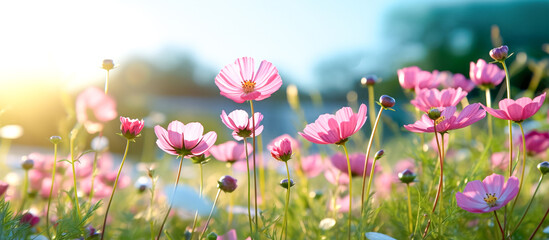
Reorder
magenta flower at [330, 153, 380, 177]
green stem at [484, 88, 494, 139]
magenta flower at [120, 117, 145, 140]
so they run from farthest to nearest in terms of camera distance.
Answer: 1. magenta flower at [330, 153, 380, 177]
2. green stem at [484, 88, 494, 139]
3. magenta flower at [120, 117, 145, 140]

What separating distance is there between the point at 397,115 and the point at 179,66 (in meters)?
6.60

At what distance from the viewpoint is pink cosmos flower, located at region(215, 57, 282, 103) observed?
0.54 meters

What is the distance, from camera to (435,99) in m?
0.61

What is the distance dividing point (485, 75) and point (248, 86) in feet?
1.24

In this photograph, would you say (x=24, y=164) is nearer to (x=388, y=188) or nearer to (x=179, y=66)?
(x=388, y=188)

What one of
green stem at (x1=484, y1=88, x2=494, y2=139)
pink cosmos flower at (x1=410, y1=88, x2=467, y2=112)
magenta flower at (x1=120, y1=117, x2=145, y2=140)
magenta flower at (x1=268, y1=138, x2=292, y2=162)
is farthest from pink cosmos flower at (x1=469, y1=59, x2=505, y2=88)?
magenta flower at (x1=120, y1=117, x2=145, y2=140)

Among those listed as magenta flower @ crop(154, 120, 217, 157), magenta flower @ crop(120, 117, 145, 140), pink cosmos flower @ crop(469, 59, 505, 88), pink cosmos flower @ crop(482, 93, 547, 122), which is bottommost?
magenta flower @ crop(154, 120, 217, 157)

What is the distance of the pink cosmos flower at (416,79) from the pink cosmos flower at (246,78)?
27cm

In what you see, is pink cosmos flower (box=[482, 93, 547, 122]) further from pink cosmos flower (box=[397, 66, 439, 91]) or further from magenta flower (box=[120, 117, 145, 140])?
magenta flower (box=[120, 117, 145, 140])

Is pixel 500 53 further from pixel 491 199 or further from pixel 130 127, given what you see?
pixel 130 127

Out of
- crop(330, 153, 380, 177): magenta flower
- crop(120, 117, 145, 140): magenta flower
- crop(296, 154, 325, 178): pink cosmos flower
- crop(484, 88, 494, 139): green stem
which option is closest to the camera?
crop(120, 117, 145, 140): magenta flower

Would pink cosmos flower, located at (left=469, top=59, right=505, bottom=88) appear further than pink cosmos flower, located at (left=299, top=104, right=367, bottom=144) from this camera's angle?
Yes

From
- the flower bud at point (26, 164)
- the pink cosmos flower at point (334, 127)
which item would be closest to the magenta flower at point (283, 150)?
the pink cosmos flower at point (334, 127)

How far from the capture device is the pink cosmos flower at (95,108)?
88cm
